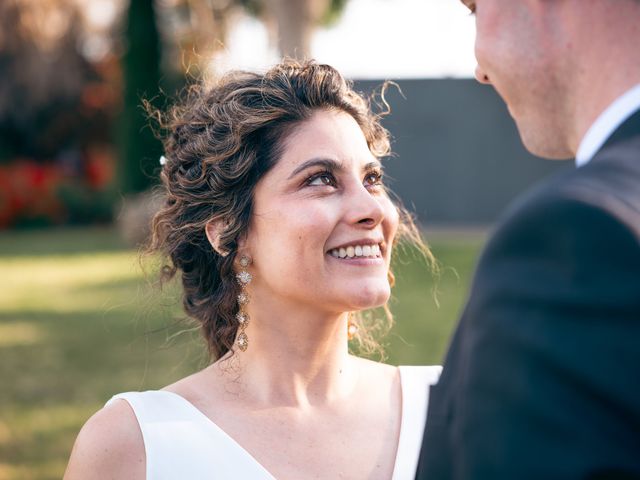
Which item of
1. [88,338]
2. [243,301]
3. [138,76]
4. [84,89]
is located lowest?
[88,338]

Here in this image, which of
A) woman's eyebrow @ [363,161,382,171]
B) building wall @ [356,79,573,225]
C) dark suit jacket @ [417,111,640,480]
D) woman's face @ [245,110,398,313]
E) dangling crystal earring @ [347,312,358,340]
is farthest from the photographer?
building wall @ [356,79,573,225]

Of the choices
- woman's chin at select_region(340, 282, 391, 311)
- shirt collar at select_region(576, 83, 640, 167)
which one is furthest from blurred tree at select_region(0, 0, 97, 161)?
shirt collar at select_region(576, 83, 640, 167)

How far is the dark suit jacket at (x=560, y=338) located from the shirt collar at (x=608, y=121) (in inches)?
3.8

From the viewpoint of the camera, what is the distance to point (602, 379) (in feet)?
3.53

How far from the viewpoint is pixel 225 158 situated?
2.71 metres

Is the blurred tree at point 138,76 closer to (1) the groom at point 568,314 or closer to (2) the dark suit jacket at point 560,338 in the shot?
(1) the groom at point 568,314

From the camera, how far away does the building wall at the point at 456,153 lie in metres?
21.6

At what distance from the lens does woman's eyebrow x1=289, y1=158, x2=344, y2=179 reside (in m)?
2.62

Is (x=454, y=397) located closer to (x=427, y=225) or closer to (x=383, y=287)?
(x=383, y=287)

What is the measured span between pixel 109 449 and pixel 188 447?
0.70 ft

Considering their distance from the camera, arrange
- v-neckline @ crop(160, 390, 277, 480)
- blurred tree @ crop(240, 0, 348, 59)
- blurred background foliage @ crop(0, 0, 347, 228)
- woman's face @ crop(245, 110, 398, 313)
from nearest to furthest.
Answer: v-neckline @ crop(160, 390, 277, 480) < woman's face @ crop(245, 110, 398, 313) < blurred tree @ crop(240, 0, 348, 59) < blurred background foliage @ crop(0, 0, 347, 228)

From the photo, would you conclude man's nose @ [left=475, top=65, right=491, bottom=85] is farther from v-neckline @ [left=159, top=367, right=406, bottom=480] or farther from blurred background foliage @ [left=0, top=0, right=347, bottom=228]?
blurred background foliage @ [left=0, top=0, right=347, bottom=228]

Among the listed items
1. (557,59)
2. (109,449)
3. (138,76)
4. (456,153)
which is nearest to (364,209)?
(109,449)

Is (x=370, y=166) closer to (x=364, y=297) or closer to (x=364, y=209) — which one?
(x=364, y=209)
